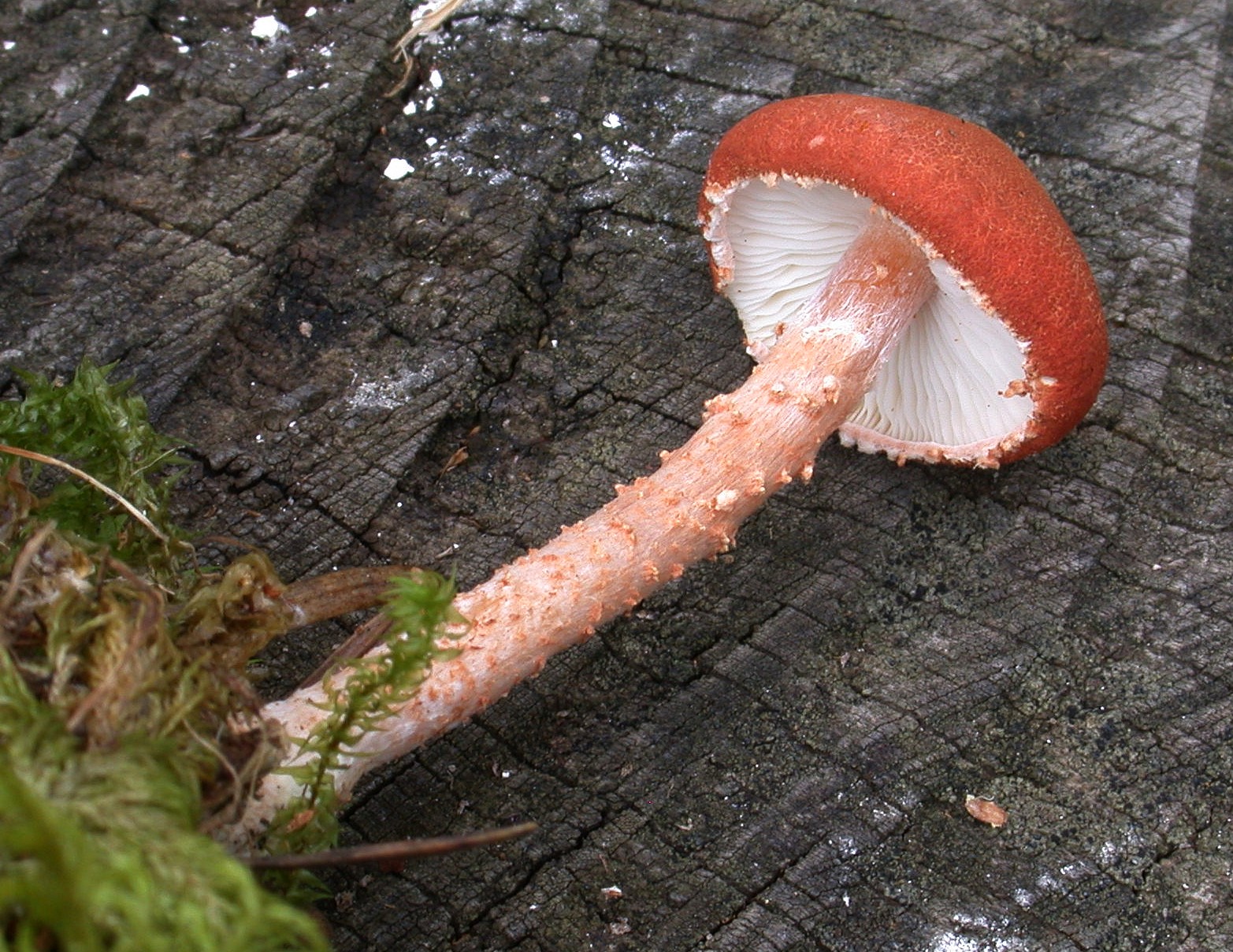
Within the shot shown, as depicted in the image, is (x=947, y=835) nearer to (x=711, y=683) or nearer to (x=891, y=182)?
(x=711, y=683)

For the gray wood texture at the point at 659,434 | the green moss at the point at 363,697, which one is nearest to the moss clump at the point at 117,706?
the green moss at the point at 363,697

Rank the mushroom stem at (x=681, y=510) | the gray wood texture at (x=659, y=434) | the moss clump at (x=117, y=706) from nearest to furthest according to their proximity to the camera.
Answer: the moss clump at (x=117, y=706)
the mushroom stem at (x=681, y=510)
the gray wood texture at (x=659, y=434)

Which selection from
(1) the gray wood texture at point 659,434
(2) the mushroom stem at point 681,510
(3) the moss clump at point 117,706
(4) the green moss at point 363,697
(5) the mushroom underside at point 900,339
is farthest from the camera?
(5) the mushroom underside at point 900,339

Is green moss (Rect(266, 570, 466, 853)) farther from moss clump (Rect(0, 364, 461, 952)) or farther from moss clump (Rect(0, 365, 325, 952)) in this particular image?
moss clump (Rect(0, 365, 325, 952))

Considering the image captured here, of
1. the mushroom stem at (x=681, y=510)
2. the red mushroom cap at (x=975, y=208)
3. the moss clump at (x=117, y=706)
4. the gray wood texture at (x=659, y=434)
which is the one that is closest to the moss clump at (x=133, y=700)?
the moss clump at (x=117, y=706)

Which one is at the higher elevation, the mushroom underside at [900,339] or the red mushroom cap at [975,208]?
the red mushroom cap at [975,208]

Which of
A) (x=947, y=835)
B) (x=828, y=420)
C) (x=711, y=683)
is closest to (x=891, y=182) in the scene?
(x=828, y=420)

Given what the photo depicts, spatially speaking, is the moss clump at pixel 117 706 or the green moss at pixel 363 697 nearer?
the moss clump at pixel 117 706

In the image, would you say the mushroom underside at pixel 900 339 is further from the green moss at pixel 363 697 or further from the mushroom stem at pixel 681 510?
the green moss at pixel 363 697
